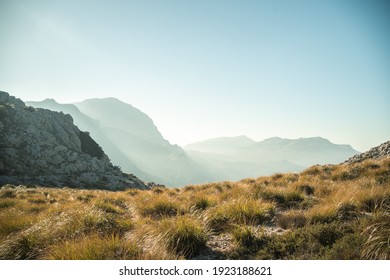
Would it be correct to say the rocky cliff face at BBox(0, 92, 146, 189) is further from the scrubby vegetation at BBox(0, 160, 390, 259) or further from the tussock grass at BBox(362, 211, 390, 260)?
the tussock grass at BBox(362, 211, 390, 260)

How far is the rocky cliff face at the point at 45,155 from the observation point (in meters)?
55.1

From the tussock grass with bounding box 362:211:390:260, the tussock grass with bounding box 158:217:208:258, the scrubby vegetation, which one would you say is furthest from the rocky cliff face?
the tussock grass with bounding box 362:211:390:260

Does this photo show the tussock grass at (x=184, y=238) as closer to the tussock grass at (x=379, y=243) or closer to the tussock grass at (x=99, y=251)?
the tussock grass at (x=99, y=251)

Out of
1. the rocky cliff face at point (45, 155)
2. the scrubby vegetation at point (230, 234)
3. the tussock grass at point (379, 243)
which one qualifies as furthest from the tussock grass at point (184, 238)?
the rocky cliff face at point (45, 155)

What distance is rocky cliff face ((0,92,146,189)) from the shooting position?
55094 mm

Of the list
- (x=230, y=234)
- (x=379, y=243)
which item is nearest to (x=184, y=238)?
(x=230, y=234)

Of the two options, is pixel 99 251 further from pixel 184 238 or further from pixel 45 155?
pixel 45 155

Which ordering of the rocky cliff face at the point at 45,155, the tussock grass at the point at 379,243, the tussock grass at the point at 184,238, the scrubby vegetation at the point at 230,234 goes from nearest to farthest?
1. the tussock grass at the point at 379,243
2. the scrubby vegetation at the point at 230,234
3. the tussock grass at the point at 184,238
4. the rocky cliff face at the point at 45,155

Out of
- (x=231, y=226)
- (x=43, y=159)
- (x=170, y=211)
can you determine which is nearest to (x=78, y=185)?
(x=43, y=159)

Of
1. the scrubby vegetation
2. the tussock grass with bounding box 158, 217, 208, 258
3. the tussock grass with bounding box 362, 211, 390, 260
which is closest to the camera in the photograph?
the tussock grass with bounding box 362, 211, 390, 260

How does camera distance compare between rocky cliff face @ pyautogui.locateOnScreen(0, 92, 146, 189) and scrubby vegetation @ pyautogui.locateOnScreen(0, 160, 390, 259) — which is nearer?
scrubby vegetation @ pyautogui.locateOnScreen(0, 160, 390, 259)

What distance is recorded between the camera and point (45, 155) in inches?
2489

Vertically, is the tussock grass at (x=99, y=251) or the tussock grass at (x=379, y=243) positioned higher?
the tussock grass at (x=379, y=243)
